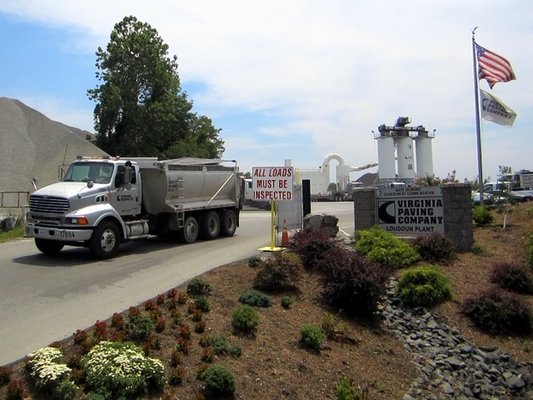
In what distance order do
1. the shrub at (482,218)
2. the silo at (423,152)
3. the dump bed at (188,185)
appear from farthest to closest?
the silo at (423,152)
the shrub at (482,218)
the dump bed at (188,185)

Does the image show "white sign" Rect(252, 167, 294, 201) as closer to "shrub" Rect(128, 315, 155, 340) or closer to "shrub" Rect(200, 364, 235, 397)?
"shrub" Rect(128, 315, 155, 340)

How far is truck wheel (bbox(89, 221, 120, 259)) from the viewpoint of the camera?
14062 mm

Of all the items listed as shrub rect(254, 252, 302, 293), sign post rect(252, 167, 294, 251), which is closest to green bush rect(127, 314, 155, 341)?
shrub rect(254, 252, 302, 293)

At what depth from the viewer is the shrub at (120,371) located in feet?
19.1

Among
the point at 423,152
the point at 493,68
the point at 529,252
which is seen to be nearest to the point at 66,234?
the point at 529,252

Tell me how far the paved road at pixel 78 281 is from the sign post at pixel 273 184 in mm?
1733

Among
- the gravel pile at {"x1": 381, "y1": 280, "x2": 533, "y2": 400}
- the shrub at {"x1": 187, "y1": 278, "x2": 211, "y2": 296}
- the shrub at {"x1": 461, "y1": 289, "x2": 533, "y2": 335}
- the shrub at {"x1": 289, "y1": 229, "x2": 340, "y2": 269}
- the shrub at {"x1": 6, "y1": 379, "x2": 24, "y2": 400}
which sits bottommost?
the gravel pile at {"x1": 381, "y1": 280, "x2": 533, "y2": 400}

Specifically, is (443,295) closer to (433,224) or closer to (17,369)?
(433,224)

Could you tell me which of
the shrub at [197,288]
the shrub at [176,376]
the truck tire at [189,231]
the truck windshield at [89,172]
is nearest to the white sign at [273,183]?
the truck windshield at [89,172]

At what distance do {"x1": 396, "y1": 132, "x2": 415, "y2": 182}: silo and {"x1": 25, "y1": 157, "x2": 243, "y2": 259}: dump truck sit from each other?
59200 millimetres

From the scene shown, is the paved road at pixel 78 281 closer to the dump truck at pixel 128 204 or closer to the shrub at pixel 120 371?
the dump truck at pixel 128 204

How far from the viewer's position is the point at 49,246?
15.0 m

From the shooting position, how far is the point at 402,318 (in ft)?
34.4

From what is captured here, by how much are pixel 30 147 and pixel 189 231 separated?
24.9 meters
